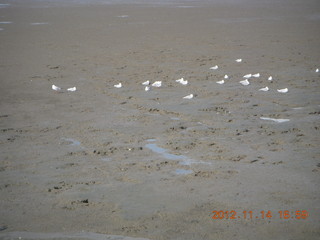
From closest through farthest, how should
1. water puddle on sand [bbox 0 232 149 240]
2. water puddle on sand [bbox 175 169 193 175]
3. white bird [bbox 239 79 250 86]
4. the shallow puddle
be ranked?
water puddle on sand [bbox 0 232 149 240] < water puddle on sand [bbox 175 169 193 175] < the shallow puddle < white bird [bbox 239 79 250 86]

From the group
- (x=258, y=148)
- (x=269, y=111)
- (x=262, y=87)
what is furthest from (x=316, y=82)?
(x=258, y=148)

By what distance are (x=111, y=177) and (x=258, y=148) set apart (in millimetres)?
2244

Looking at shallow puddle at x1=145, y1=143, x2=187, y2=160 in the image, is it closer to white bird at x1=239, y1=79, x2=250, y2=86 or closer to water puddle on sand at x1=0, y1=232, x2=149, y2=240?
water puddle on sand at x1=0, y1=232, x2=149, y2=240

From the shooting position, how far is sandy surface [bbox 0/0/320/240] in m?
5.70

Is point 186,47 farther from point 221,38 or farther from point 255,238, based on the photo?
point 255,238

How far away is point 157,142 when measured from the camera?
8.17 meters

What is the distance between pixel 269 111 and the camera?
9.79 metres

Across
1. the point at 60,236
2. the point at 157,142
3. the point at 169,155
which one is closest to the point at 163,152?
the point at 169,155

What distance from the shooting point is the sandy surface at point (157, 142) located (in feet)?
18.7
